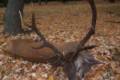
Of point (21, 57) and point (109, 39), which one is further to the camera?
point (109, 39)

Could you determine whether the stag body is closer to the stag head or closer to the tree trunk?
the stag head

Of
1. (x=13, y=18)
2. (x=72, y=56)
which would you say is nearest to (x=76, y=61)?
(x=72, y=56)

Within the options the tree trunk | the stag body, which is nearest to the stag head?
the stag body

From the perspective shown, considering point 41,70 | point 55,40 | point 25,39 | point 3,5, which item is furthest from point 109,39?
point 3,5

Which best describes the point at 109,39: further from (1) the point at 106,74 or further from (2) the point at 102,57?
(1) the point at 106,74

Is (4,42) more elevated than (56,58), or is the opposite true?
(56,58)

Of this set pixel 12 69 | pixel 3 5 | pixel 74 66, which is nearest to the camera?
pixel 74 66

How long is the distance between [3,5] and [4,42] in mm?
14716

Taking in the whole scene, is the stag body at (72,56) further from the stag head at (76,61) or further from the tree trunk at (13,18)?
the tree trunk at (13,18)

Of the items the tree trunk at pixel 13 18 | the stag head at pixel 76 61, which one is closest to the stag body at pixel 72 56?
the stag head at pixel 76 61

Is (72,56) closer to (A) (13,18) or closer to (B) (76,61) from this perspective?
(B) (76,61)

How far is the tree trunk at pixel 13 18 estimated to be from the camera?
973 cm

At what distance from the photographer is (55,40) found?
8.77 meters

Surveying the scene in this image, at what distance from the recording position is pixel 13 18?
32.4ft
